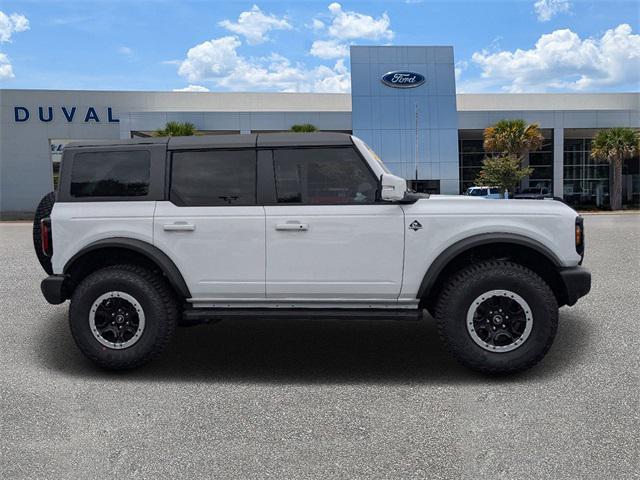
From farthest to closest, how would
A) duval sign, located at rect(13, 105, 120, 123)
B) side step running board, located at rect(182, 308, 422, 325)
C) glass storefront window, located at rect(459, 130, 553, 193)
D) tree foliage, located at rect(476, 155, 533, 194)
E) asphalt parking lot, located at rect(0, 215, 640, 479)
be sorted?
glass storefront window, located at rect(459, 130, 553, 193), duval sign, located at rect(13, 105, 120, 123), tree foliage, located at rect(476, 155, 533, 194), side step running board, located at rect(182, 308, 422, 325), asphalt parking lot, located at rect(0, 215, 640, 479)

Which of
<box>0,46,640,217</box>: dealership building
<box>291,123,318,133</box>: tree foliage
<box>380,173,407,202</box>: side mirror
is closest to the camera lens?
<box>380,173,407,202</box>: side mirror

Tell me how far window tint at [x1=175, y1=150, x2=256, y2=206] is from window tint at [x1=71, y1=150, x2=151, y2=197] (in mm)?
306

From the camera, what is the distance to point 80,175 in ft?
15.6

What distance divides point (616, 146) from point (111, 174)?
39639 mm

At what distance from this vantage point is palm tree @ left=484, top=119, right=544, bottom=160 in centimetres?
3641

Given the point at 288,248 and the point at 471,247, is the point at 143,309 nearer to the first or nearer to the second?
the point at 288,248

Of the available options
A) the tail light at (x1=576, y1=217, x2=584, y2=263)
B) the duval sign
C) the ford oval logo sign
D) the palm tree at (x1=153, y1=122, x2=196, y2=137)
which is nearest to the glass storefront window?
the ford oval logo sign

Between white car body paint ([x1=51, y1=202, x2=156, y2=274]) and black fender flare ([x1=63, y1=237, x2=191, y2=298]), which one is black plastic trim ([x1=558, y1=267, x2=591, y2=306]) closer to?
black fender flare ([x1=63, y1=237, x2=191, y2=298])

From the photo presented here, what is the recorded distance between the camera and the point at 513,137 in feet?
119

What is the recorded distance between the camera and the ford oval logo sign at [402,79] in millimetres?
36406

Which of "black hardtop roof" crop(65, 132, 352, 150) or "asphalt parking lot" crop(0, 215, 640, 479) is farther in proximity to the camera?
"black hardtop roof" crop(65, 132, 352, 150)

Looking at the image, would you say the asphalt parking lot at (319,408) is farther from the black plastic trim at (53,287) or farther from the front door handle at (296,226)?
the front door handle at (296,226)

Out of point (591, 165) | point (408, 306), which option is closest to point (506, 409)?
point (408, 306)

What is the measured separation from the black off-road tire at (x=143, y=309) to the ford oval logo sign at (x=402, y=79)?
3430 cm
